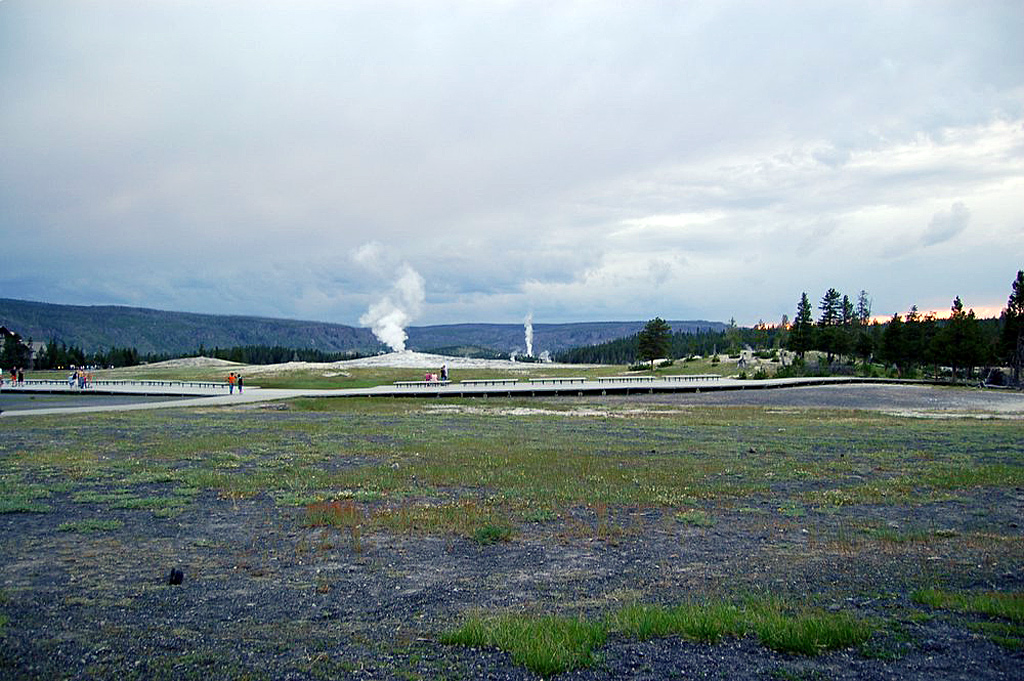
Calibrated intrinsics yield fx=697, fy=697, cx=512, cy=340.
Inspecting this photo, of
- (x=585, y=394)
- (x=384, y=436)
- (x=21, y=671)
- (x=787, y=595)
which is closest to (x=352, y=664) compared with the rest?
(x=21, y=671)

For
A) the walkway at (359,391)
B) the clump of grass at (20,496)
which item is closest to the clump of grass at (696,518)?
the clump of grass at (20,496)

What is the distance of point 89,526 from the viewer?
1231 cm

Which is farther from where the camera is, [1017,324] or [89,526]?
[1017,324]

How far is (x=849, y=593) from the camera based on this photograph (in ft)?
29.1

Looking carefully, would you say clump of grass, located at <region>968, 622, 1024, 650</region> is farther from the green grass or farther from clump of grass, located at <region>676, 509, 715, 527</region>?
clump of grass, located at <region>676, 509, 715, 527</region>

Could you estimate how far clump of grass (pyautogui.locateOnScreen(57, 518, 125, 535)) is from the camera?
12.1 m

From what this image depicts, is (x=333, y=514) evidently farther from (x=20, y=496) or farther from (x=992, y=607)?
(x=992, y=607)

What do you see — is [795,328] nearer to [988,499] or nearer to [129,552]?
[988,499]

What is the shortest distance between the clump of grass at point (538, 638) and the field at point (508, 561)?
30mm

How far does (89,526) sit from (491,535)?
280 inches

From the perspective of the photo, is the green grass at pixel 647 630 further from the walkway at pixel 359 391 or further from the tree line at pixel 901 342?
the tree line at pixel 901 342

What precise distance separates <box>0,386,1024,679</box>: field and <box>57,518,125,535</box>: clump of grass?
8cm

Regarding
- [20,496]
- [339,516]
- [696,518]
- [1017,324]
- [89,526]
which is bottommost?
[696,518]

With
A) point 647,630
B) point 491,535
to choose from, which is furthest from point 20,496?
point 647,630
